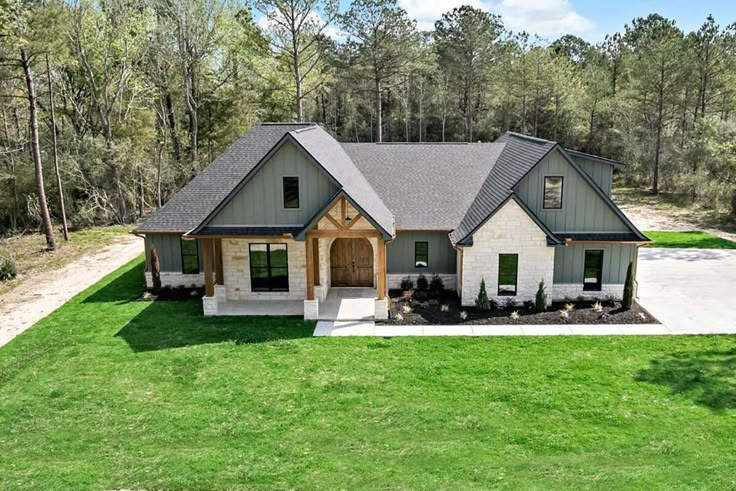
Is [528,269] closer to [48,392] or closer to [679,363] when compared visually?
[679,363]

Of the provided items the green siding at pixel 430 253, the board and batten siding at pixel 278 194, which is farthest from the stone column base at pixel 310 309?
the green siding at pixel 430 253

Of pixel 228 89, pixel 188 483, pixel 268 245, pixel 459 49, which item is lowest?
pixel 188 483

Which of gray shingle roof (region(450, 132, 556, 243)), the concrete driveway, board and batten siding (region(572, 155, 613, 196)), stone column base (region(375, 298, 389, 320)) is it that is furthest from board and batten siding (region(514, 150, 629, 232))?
stone column base (region(375, 298, 389, 320))

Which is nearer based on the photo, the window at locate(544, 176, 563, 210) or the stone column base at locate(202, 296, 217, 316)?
the stone column base at locate(202, 296, 217, 316)

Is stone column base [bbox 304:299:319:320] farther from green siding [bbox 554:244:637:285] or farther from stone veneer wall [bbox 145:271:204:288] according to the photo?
green siding [bbox 554:244:637:285]

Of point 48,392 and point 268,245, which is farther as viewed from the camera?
point 268,245

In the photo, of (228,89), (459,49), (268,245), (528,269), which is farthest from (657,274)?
(459,49)
